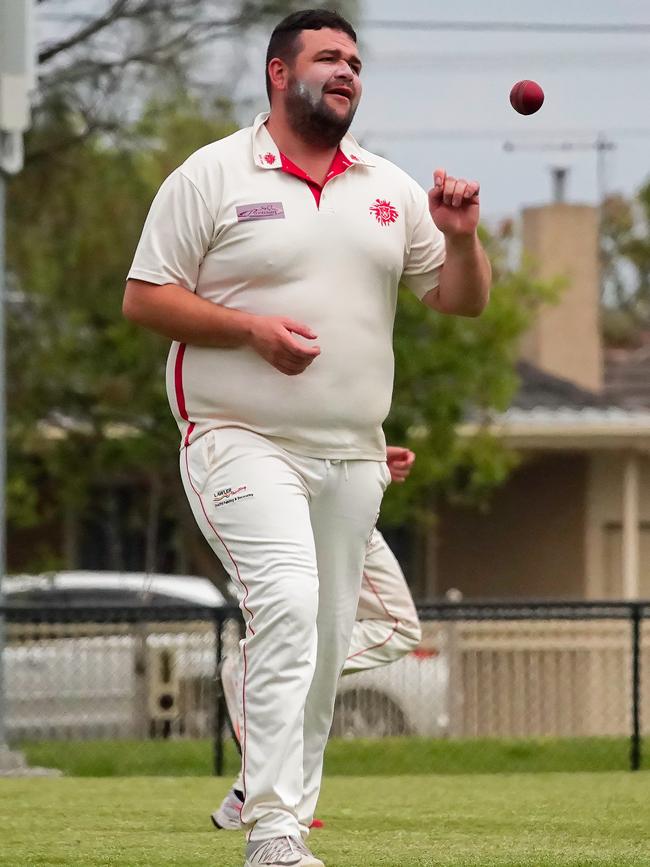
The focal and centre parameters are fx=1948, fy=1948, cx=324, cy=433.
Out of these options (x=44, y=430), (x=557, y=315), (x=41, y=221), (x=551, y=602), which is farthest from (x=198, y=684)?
(x=557, y=315)

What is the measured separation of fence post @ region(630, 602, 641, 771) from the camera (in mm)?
10609

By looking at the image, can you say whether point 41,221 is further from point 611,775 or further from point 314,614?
point 314,614

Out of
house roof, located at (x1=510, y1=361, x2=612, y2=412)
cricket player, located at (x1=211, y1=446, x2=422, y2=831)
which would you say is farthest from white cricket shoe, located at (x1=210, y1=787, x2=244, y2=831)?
house roof, located at (x1=510, y1=361, x2=612, y2=412)

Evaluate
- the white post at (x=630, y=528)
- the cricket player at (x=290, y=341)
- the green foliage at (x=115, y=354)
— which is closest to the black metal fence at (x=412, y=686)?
the cricket player at (x=290, y=341)

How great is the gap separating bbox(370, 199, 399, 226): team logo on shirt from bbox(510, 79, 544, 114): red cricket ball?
1.83 feet

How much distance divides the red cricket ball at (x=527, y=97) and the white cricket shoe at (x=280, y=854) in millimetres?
2182

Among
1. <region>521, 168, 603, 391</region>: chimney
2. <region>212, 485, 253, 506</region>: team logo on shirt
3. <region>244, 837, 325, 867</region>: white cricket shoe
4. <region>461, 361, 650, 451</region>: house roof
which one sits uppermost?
<region>521, 168, 603, 391</region>: chimney

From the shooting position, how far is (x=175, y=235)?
504 cm

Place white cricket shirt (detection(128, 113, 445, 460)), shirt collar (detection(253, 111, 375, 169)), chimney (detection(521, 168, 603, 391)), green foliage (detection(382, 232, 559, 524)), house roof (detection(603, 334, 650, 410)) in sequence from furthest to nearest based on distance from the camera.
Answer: chimney (detection(521, 168, 603, 391))
house roof (detection(603, 334, 650, 410))
green foliage (detection(382, 232, 559, 524))
shirt collar (detection(253, 111, 375, 169))
white cricket shirt (detection(128, 113, 445, 460))

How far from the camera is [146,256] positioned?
5062 mm

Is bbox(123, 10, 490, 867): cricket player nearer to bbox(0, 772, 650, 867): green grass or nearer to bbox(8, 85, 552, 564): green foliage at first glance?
bbox(0, 772, 650, 867): green grass

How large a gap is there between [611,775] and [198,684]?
281cm

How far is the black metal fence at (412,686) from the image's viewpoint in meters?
10.8

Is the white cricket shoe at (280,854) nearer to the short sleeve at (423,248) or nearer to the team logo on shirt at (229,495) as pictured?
the team logo on shirt at (229,495)
